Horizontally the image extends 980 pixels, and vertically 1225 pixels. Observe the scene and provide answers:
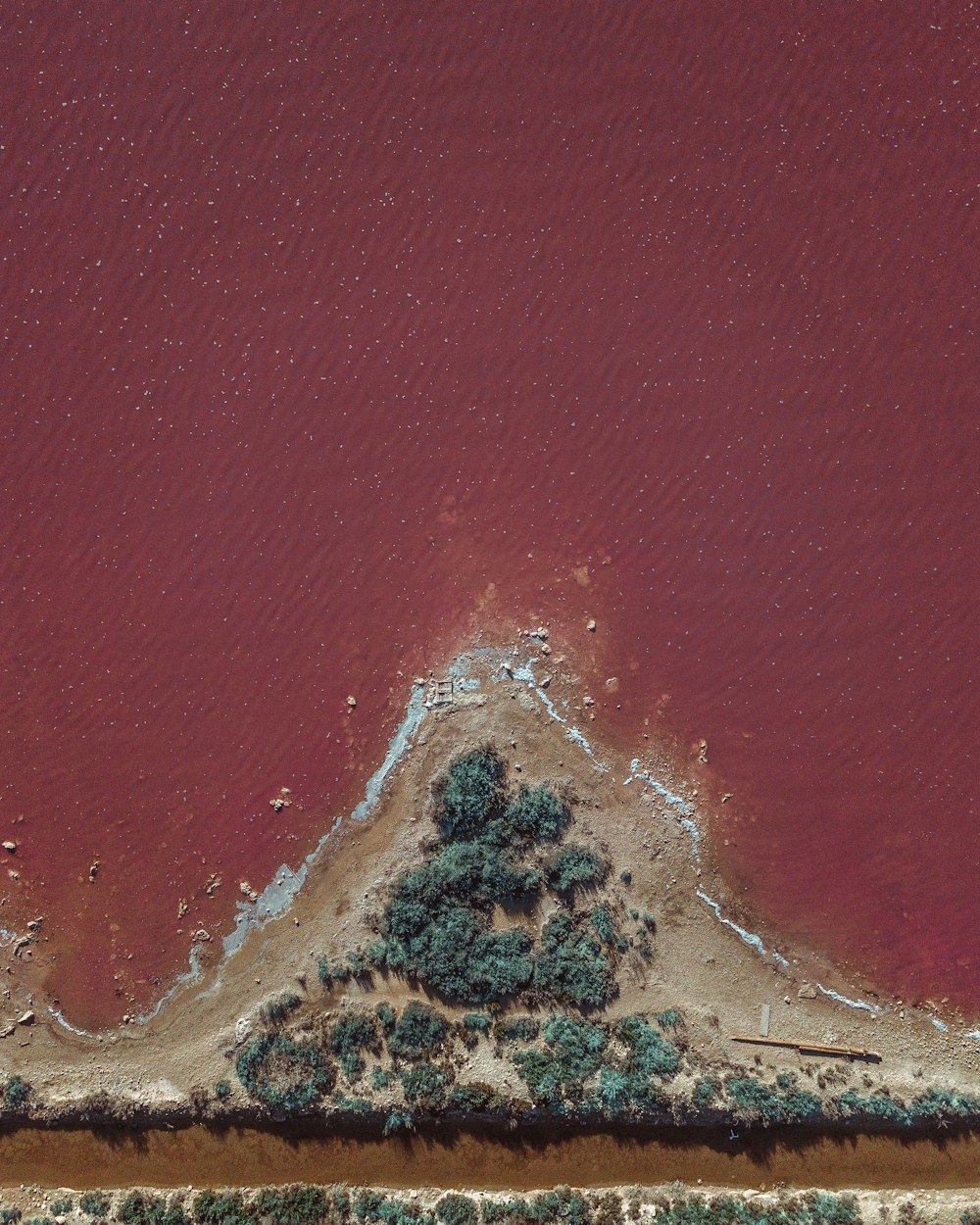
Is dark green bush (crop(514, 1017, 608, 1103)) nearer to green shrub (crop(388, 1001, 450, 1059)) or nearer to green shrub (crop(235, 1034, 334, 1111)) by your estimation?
green shrub (crop(388, 1001, 450, 1059))

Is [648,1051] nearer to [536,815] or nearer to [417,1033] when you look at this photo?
[417,1033]

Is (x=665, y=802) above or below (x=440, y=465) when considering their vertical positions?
below

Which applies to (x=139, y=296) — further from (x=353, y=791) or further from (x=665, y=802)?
(x=665, y=802)

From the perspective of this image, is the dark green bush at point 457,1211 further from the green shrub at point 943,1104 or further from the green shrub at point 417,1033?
the green shrub at point 943,1104

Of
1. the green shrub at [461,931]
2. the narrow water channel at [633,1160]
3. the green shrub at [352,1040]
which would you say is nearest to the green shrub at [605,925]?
the green shrub at [461,931]

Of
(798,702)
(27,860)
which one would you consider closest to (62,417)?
(27,860)

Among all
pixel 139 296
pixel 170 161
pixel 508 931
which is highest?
pixel 170 161
